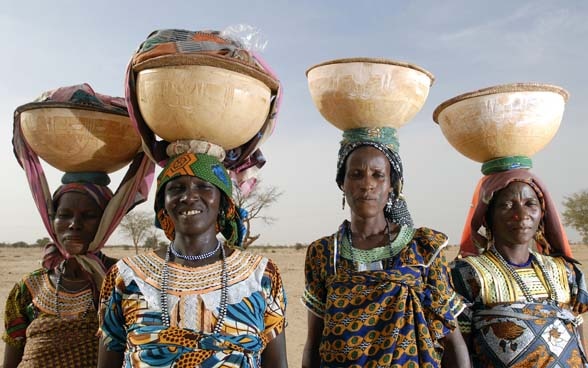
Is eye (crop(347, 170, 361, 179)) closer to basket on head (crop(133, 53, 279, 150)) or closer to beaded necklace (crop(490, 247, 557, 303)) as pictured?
basket on head (crop(133, 53, 279, 150))

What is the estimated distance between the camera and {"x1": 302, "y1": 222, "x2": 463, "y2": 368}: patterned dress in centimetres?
238

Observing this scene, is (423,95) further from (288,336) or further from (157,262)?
(288,336)

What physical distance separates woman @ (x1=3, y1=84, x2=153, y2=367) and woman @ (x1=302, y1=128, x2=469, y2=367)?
114 cm

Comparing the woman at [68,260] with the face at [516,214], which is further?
the face at [516,214]

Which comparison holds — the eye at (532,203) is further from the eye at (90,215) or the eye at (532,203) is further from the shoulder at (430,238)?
the eye at (90,215)

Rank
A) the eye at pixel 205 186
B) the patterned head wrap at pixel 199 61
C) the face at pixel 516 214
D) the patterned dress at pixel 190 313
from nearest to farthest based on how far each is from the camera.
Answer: the patterned dress at pixel 190 313, the patterned head wrap at pixel 199 61, the eye at pixel 205 186, the face at pixel 516 214

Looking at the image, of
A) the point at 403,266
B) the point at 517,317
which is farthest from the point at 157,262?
the point at 517,317

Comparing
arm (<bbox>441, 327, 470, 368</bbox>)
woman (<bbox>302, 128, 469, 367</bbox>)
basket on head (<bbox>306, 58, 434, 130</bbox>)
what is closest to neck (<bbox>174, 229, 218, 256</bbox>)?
woman (<bbox>302, 128, 469, 367</bbox>)

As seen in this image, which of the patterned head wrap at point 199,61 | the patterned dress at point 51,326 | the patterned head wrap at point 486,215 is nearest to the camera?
the patterned head wrap at point 199,61

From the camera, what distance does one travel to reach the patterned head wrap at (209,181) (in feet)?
7.54

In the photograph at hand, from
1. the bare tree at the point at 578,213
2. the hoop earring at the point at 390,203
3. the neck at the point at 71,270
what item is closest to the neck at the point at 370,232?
the hoop earring at the point at 390,203

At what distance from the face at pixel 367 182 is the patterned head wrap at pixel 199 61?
0.47 meters

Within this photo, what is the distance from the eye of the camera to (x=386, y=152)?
268 centimetres

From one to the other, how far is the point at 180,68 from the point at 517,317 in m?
2.15
